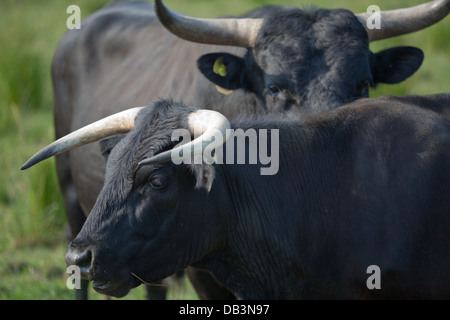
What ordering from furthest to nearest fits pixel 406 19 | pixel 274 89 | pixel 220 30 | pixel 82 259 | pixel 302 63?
pixel 406 19, pixel 220 30, pixel 274 89, pixel 302 63, pixel 82 259

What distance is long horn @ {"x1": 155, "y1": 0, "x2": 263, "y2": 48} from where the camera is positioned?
4586mm

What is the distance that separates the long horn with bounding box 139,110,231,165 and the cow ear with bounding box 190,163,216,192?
128mm

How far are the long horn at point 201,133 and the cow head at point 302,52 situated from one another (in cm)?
98

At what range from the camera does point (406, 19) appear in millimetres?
4852

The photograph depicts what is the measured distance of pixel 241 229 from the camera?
137 inches

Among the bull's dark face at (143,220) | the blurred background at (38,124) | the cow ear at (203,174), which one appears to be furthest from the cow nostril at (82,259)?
the blurred background at (38,124)

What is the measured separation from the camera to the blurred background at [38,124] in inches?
234

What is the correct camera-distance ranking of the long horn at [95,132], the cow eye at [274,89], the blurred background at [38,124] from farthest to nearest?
the blurred background at [38,124] < the cow eye at [274,89] < the long horn at [95,132]

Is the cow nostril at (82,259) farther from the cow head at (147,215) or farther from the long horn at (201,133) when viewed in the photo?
the long horn at (201,133)

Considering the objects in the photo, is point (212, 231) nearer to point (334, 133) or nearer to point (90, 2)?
point (334, 133)

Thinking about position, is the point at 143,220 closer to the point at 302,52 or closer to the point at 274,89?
the point at 274,89

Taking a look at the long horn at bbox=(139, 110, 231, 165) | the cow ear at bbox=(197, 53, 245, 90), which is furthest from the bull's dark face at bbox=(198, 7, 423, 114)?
the long horn at bbox=(139, 110, 231, 165)

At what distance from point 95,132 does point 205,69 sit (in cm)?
122

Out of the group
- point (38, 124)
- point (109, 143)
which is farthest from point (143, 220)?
point (38, 124)
